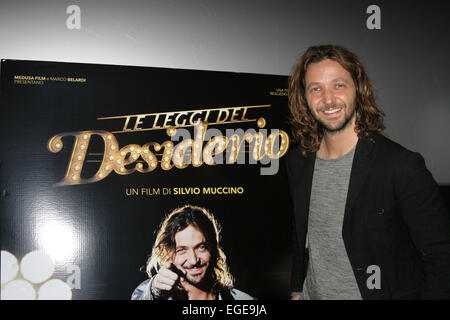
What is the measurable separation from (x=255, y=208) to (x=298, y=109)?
64 centimetres

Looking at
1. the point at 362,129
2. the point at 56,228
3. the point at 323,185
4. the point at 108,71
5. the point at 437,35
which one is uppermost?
the point at 437,35

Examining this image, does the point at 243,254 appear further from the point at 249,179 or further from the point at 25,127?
the point at 25,127

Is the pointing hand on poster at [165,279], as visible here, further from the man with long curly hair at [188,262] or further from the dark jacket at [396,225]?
the dark jacket at [396,225]

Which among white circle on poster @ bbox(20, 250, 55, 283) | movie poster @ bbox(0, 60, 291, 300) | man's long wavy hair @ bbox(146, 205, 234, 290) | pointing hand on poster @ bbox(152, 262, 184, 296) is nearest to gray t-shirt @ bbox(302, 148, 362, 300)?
movie poster @ bbox(0, 60, 291, 300)

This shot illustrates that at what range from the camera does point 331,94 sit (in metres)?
1.91

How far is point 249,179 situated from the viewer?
7.55 feet

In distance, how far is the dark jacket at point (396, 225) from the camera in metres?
1.61

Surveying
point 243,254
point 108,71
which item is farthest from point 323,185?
point 108,71

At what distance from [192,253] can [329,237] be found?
801mm

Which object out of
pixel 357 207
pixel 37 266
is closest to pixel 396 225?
pixel 357 207

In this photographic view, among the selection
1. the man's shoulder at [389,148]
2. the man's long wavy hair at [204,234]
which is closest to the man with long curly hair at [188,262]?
the man's long wavy hair at [204,234]

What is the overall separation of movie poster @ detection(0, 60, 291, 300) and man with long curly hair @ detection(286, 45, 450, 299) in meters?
0.30

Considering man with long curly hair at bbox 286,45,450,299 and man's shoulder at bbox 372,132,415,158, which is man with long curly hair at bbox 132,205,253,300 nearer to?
man with long curly hair at bbox 286,45,450,299

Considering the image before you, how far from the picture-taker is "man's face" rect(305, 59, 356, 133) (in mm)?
1902
